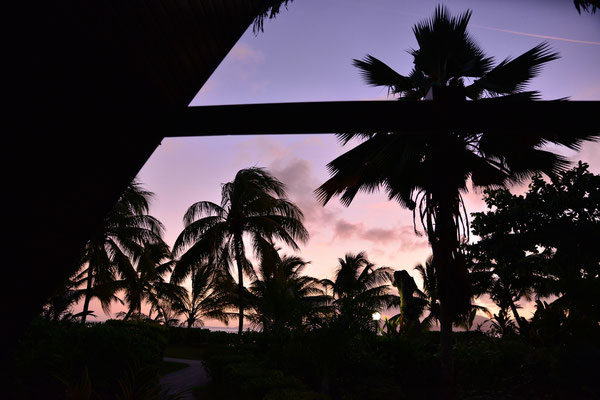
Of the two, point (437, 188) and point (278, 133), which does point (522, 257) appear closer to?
point (437, 188)

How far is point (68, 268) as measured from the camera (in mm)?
2865

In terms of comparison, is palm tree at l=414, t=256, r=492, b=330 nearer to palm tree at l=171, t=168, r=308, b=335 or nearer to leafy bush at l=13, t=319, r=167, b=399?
palm tree at l=171, t=168, r=308, b=335

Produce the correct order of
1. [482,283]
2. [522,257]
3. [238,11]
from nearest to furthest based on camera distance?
1. [238,11]
2. [522,257]
3. [482,283]

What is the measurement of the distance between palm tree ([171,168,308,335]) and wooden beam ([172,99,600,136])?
17.5 m

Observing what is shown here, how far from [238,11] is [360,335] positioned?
7.73 meters

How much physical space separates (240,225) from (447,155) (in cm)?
1488

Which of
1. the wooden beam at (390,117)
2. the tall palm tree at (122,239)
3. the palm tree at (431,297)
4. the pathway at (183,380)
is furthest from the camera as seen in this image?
the palm tree at (431,297)

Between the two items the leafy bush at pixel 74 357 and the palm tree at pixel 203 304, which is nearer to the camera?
the leafy bush at pixel 74 357

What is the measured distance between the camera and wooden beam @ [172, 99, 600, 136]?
8.43 ft

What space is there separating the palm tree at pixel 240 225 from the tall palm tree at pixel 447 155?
1169 cm

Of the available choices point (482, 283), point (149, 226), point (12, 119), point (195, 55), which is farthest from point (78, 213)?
point (482, 283)

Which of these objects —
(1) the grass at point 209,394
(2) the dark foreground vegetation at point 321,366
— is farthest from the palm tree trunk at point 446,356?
(1) the grass at point 209,394

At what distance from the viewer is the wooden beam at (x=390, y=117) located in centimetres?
257

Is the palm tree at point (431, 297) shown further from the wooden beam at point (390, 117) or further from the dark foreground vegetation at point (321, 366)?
the wooden beam at point (390, 117)
